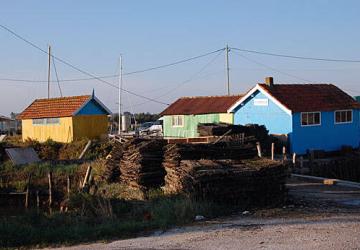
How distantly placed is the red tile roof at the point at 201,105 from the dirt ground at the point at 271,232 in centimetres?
3149

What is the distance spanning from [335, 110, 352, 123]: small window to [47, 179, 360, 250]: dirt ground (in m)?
26.6

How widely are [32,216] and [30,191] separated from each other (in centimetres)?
1348

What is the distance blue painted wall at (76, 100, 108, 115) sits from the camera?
4372cm

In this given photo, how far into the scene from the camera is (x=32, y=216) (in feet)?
48.5

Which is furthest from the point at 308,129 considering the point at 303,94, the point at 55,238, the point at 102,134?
the point at 55,238

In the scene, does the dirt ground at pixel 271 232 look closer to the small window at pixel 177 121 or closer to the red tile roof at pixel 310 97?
the red tile roof at pixel 310 97

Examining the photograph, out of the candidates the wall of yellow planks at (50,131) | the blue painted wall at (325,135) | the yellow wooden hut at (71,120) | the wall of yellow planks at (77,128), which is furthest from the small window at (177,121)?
the blue painted wall at (325,135)

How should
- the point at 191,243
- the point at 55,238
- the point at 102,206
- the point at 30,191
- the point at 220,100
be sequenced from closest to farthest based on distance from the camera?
the point at 191,243
the point at 55,238
the point at 102,206
the point at 30,191
the point at 220,100

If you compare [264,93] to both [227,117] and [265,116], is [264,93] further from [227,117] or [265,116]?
[227,117]

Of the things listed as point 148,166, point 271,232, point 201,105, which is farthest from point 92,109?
point 271,232

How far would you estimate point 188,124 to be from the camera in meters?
48.9

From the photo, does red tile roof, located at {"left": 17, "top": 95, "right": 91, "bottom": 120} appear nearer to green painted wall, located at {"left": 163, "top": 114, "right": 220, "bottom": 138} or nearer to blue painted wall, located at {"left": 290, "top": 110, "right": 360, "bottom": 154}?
green painted wall, located at {"left": 163, "top": 114, "right": 220, "bottom": 138}

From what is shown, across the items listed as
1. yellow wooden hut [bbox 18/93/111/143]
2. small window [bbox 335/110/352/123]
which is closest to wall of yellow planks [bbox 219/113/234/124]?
small window [bbox 335/110/352/123]

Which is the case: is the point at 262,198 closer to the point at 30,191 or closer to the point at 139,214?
the point at 139,214
